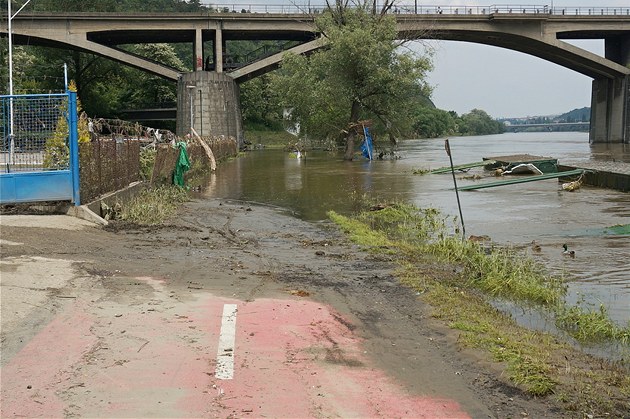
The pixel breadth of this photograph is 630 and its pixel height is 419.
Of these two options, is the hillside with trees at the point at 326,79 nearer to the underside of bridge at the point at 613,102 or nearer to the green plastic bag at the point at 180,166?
the green plastic bag at the point at 180,166

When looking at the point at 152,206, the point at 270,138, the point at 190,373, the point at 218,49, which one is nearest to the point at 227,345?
the point at 190,373

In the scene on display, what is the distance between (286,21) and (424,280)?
63.5m

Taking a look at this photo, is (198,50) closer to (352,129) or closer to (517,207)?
(352,129)

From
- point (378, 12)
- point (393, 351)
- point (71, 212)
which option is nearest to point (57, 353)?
point (393, 351)

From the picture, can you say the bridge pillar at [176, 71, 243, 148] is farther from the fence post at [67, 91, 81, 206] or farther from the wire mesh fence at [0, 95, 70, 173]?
the fence post at [67, 91, 81, 206]

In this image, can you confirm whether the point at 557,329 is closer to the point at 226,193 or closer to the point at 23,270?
the point at 23,270

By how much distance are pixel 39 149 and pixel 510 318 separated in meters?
8.86

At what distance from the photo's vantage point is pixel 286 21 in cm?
6900

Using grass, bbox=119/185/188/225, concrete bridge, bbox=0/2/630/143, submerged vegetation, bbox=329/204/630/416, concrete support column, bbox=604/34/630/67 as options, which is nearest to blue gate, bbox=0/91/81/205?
Result: grass, bbox=119/185/188/225

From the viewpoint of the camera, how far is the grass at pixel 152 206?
13.6 meters

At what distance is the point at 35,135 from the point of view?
12195 millimetres

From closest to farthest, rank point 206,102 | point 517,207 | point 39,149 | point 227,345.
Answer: point 227,345 < point 39,149 < point 517,207 < point 206,102

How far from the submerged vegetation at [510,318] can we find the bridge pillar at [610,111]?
7492 cm

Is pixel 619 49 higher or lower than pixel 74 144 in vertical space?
higher
